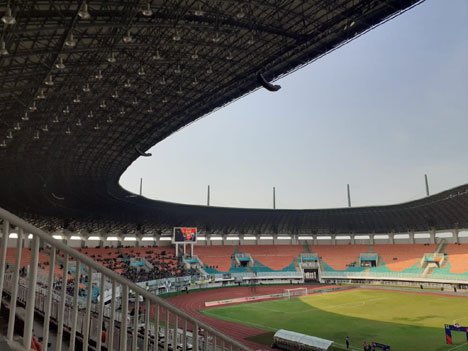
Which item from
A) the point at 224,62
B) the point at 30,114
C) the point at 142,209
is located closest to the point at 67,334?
the point at 224,62

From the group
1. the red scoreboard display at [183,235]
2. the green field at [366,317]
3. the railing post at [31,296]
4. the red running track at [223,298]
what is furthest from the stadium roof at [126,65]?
the red scoreboard display at [183,235]

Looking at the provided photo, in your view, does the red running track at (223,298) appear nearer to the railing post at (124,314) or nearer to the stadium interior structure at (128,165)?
the stadium interior structure at (128,165)

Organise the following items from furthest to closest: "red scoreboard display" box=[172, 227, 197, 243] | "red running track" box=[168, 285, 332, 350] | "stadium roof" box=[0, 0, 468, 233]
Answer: "red scoreboard display" box=[172, 227, 197, 243], "red running track" box=[168, 285, 332, 350], "stadium roof" box=[0, 0, 468, 233]

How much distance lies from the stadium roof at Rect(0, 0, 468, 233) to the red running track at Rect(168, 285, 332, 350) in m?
18.6

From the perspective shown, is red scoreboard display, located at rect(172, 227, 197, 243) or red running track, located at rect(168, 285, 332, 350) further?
red scoreboard display, located at rect(172, 227, 197, 243)

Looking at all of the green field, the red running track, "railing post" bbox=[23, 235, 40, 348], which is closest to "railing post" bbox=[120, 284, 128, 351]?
"railing post" bbox=[23, 235, 40, 348]

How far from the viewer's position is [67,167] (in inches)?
1802

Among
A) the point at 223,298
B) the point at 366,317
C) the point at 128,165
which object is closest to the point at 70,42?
the point at 128,165

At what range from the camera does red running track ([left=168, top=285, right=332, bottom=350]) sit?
35.2 metres

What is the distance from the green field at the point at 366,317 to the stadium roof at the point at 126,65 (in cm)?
2109

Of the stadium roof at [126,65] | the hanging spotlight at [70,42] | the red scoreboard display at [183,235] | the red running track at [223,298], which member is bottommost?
the red running track at [223,298]

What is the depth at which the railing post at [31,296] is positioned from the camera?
4.06 metres

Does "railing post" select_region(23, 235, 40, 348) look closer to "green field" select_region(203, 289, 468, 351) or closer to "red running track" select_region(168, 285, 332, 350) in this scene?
"red running track" select_region(168, 285, 332, 350)

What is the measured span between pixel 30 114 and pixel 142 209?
41034mm
